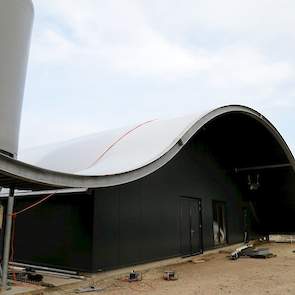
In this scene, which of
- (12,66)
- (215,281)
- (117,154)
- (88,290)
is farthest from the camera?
(117,154)

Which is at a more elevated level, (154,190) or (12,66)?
(12,66)

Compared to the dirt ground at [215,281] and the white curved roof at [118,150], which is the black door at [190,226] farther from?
the white curved roof at [118,150]

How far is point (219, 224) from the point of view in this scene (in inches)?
575

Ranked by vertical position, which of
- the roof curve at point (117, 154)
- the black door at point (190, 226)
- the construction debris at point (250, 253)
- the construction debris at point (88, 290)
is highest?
the roof curve at point (117, 154)

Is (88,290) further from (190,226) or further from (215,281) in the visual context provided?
(190,226)

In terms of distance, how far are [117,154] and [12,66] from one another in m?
4.06

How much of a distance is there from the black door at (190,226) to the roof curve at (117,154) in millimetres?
2854

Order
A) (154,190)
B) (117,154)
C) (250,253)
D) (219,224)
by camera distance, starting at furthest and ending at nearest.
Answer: (219,224)
(250,253)
(154,190)
(117,154)

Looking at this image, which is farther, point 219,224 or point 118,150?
point 219,224

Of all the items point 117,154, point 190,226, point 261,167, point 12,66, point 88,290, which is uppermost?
point 12,66

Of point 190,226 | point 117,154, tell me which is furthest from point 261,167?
point 117,154

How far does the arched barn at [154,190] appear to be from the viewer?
28.5 ft

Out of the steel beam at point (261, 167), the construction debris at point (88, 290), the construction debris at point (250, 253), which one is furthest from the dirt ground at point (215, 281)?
the steel beam at point (261, 167)

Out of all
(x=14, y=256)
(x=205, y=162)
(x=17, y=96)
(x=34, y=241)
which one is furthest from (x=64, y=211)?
(x=205, y=162)
